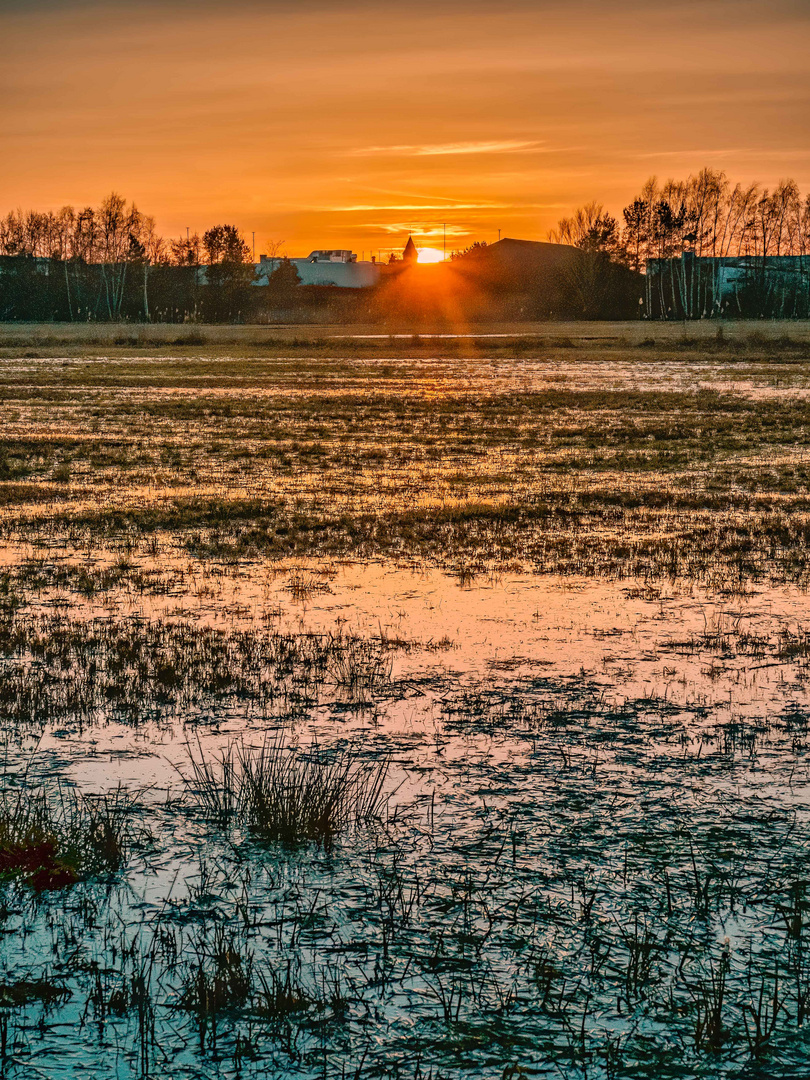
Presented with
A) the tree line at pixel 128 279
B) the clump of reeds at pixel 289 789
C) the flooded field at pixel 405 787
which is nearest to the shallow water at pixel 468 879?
the flooded field at pixel 405 787

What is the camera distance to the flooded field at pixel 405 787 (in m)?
4.49

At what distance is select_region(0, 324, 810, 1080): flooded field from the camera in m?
4.49

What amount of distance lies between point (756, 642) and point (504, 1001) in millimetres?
5889

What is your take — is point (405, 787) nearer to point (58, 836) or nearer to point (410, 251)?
point (58, 836)

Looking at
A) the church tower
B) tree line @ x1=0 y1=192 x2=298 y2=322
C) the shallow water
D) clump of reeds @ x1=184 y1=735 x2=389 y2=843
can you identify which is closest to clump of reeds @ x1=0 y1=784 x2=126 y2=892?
the shallow water

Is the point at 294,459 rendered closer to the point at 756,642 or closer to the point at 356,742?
the point at 756,642

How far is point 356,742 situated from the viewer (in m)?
7.46

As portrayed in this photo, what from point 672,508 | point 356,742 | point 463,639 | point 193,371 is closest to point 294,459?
point 672,508

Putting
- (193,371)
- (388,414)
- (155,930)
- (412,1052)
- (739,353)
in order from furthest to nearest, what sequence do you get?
(739,353) → (193,371) → (388,414) → (155,930) → (412,1052)

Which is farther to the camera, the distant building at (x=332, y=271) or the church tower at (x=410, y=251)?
the church tower at (x=410, y=251)

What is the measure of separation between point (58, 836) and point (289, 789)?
1229 millimetres

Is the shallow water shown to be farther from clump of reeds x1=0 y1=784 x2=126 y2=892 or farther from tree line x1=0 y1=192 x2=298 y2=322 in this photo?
tree line x1=0 y1=192 x2=298 y2=322

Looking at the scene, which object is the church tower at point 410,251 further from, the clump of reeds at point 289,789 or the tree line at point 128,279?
the clump of reeds at point 289,789

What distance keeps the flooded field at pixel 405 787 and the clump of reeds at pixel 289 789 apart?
3 centimetres
